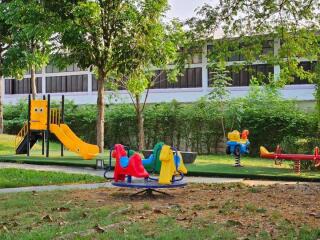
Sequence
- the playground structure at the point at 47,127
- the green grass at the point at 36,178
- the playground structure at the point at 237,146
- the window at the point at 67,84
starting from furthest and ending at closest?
the window at the point at 67,84 → the playground structure at the point at 47,127 → the playground structure at the point at 237,146 → the green grass at the point at 36,178

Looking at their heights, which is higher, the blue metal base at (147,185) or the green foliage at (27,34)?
the green foliage at (27,34)

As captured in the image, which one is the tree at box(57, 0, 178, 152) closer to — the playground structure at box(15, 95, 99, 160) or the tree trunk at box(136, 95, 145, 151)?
the playground structure at box(15, 95, 99, 160)

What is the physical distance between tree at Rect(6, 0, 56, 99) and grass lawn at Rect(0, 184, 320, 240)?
13168mm

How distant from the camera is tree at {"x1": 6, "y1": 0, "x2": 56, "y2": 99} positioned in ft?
79.4

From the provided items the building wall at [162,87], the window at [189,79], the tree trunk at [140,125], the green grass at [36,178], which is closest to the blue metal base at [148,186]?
the green grass at [36,178]

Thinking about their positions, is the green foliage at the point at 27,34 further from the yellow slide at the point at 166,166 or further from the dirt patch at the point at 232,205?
the yellow slide at the point at 166,166

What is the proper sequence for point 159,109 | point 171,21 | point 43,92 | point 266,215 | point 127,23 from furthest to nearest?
1. point 43,92
2. point 159,109
3. point 171,21
4. point 127,23
5. point 266,215

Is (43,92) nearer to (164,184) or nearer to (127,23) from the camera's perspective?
(127,23)

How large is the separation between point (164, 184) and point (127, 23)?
593 inches

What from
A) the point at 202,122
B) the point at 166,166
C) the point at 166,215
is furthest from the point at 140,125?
the point at 166,215

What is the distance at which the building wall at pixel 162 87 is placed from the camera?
42031 millimetres

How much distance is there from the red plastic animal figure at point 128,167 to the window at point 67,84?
43569 millimetres

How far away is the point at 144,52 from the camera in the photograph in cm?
2558

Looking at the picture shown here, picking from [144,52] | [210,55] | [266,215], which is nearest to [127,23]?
[144,52]
